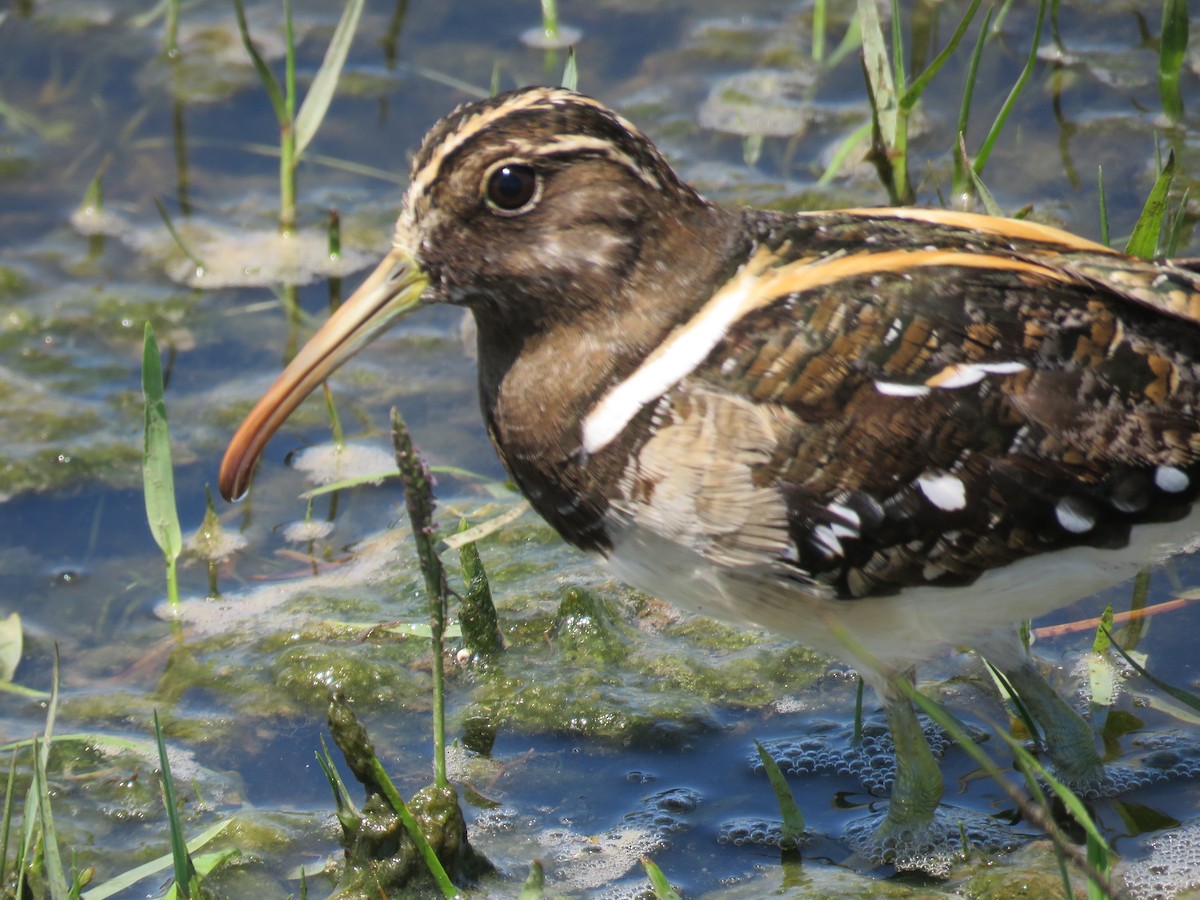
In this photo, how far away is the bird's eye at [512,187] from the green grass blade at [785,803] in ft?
4.35

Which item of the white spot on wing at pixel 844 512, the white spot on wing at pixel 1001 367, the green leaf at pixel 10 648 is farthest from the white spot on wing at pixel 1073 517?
the green leaf at pixel 10 648

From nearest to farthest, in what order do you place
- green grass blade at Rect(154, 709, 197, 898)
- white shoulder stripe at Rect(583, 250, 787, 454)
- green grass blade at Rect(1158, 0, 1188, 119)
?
green grass blade at Rect(154, 709, 197, 898), white shoulder stripe at Rect(583, 250, 787, 454), green grass blade at Rect(1158, 0, 1188, 119)

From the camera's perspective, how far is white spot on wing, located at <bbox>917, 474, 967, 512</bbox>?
365 centimetres

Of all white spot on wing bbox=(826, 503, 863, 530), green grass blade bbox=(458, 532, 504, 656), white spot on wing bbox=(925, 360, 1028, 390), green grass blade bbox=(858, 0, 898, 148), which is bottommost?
green grass blade bbox=(458, 532, 504, 656)

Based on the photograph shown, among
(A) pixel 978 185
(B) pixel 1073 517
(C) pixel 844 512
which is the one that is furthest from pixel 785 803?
(A) pixel 978 185

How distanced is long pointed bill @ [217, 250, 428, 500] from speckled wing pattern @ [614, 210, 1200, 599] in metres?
0.68

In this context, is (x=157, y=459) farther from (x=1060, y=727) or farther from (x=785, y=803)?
(x=1060, y=727)

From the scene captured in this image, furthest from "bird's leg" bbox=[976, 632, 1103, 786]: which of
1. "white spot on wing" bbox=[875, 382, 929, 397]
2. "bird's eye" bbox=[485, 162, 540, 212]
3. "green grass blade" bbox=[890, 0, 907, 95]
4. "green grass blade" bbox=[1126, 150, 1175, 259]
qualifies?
"green grass blade" bbox=[890, 0, 907, 95]

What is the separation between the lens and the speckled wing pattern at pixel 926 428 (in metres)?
3.63

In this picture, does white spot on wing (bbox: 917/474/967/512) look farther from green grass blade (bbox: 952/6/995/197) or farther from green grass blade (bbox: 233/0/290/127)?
green grass blade (bbox: 233/0/290/127)

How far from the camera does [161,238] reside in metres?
6.95

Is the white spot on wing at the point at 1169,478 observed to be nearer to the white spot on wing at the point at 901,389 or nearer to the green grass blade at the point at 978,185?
the white spot on wing at the point at 901,389

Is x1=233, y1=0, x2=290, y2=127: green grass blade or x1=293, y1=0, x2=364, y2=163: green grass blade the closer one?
x1=233, y1=0, x2=290, y2=127: green grass blade

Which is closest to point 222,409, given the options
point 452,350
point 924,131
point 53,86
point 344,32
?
point 452,350
